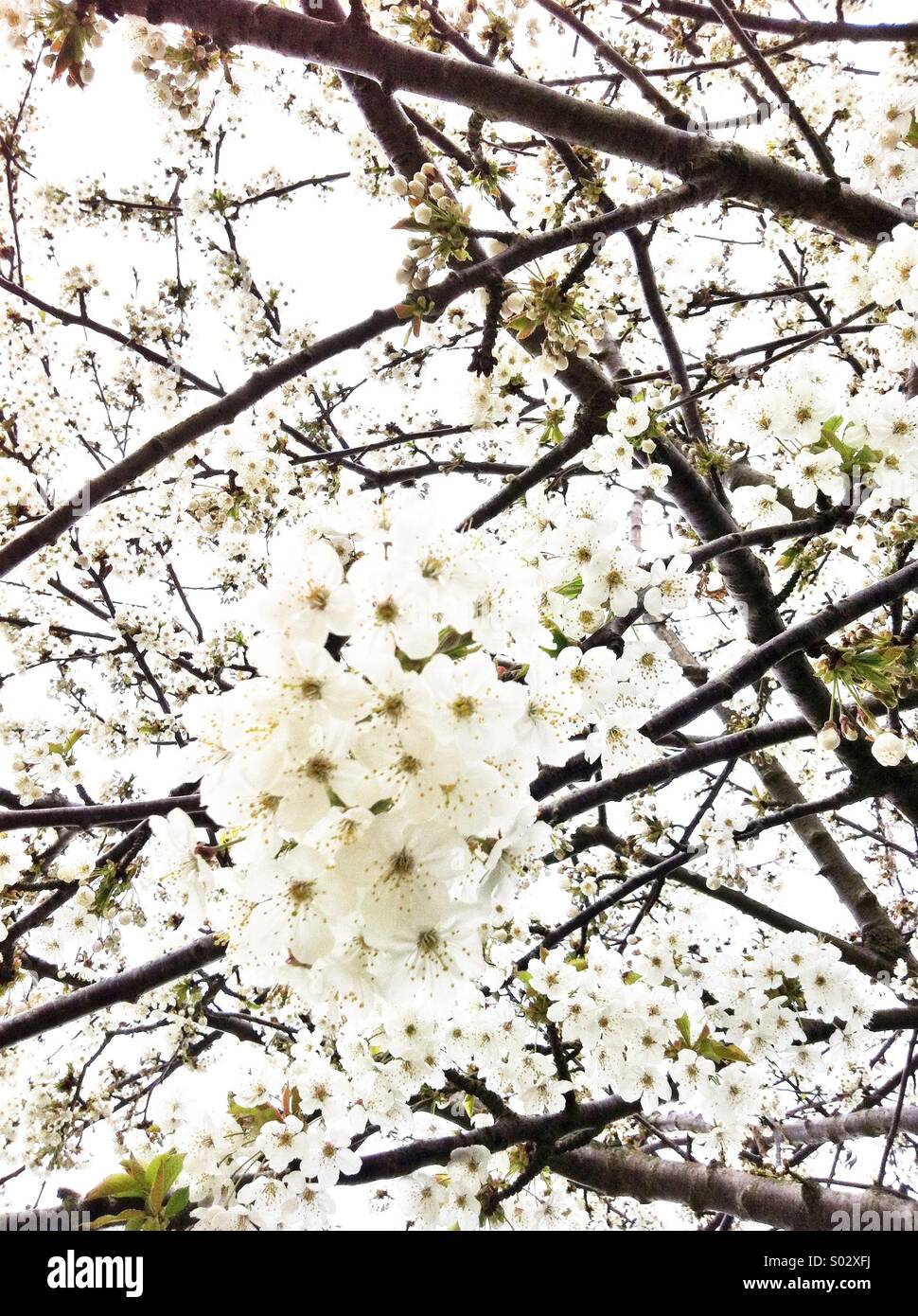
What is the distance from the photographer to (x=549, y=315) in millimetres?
2316

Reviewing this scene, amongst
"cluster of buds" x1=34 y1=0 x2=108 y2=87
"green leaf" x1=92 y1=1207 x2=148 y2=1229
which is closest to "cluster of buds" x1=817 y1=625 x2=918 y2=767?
"green leaf" x1=92 y1=1207 x2=148 y2=1229

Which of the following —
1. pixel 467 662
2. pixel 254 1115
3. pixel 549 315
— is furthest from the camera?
pixel 254 1115

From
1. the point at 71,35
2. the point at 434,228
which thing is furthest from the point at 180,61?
the point at 434,228

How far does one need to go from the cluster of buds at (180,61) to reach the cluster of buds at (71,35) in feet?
1.71

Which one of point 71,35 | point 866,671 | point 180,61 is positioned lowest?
point 866,671

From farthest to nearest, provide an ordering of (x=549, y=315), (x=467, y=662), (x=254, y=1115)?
(x=254, y=1115), (x=549, y=315), (x=467, y=662)

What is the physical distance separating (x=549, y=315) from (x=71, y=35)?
1619 millimetres

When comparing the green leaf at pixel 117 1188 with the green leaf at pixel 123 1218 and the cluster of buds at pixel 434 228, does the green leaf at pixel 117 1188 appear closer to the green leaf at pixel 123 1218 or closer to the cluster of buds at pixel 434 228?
the green leaf at pixel 123 1218

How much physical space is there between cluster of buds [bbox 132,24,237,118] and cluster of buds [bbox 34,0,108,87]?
522 millimetres

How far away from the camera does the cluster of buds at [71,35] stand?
213 centimetres

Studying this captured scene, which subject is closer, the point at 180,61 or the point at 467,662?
the point at 467,662

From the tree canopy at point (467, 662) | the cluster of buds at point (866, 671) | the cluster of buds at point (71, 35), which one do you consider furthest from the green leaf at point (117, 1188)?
the cluster of buds at point (71, 35)

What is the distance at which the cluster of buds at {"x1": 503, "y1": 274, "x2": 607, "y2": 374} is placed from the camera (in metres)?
2.29

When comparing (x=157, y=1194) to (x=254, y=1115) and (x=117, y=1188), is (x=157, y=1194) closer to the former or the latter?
(x=117, y=1188)
